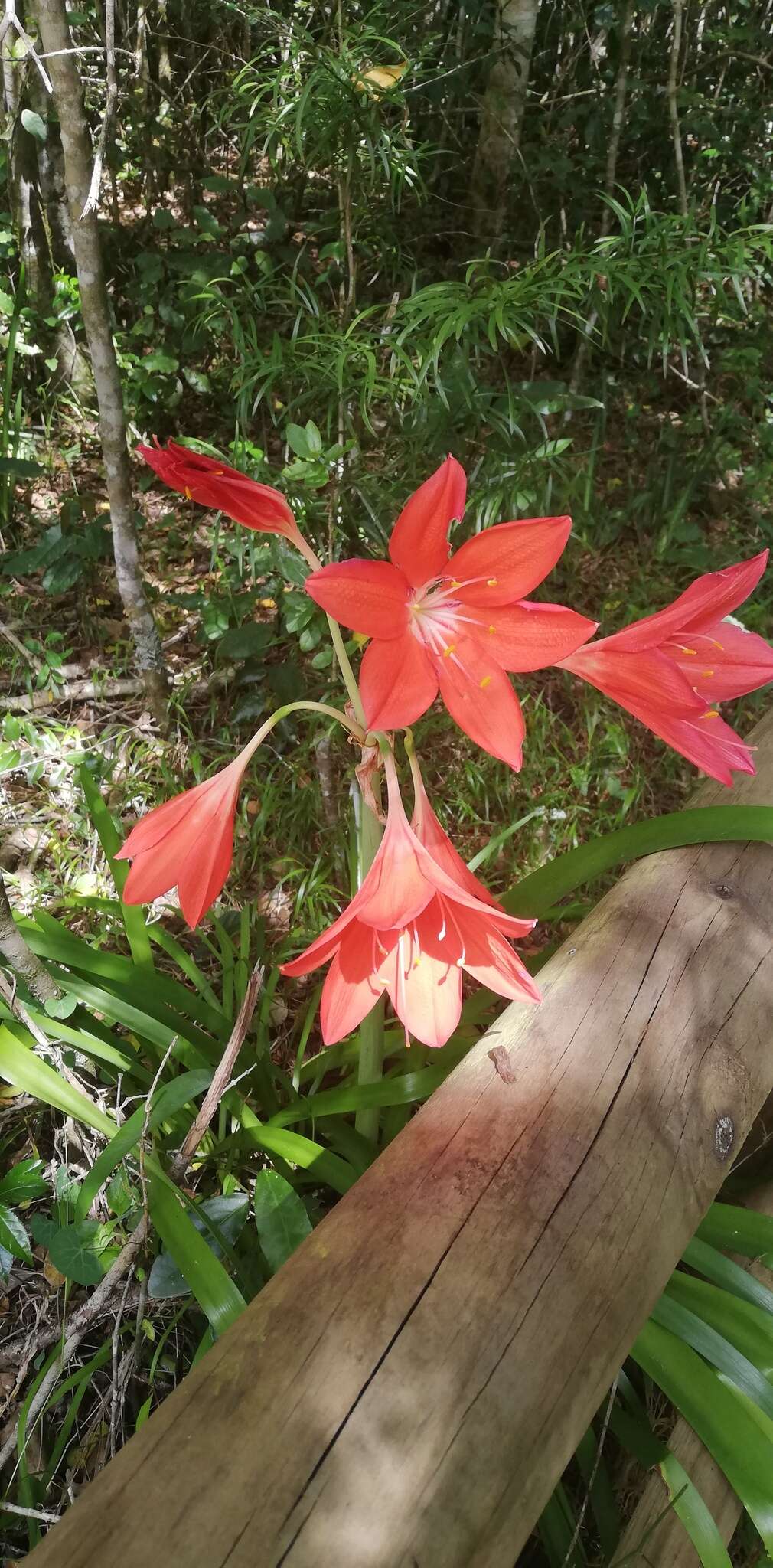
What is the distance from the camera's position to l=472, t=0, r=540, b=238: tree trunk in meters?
2.41

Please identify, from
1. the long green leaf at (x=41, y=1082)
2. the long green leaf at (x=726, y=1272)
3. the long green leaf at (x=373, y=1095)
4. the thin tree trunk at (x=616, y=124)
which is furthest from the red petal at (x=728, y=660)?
the thin tree trunk at (x=616, y=124)

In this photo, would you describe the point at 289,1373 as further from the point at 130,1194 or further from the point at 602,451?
the point at 602,451

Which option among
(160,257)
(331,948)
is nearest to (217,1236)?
(331,948)

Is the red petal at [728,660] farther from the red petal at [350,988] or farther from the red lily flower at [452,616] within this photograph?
the red petal at [350,988]

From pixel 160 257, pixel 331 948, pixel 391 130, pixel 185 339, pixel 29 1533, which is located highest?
pixel 391 130

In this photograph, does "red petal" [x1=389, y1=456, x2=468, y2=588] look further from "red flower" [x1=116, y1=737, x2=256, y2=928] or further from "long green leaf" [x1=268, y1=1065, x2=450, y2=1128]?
"long green leaf" [x1=268, y1=1065, x2=450, y2=1128]

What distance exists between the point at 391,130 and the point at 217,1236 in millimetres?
2181

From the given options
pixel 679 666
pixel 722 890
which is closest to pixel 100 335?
pixel 679 666

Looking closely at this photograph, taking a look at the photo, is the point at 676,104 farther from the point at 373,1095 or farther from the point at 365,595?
the point at 373,1095

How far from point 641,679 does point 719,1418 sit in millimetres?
879

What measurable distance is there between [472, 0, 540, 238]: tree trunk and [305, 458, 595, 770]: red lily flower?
7.23 ft

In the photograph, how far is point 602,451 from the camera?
117 inches

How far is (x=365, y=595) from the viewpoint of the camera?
0.90 meters

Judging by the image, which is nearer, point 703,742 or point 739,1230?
point 703,742
